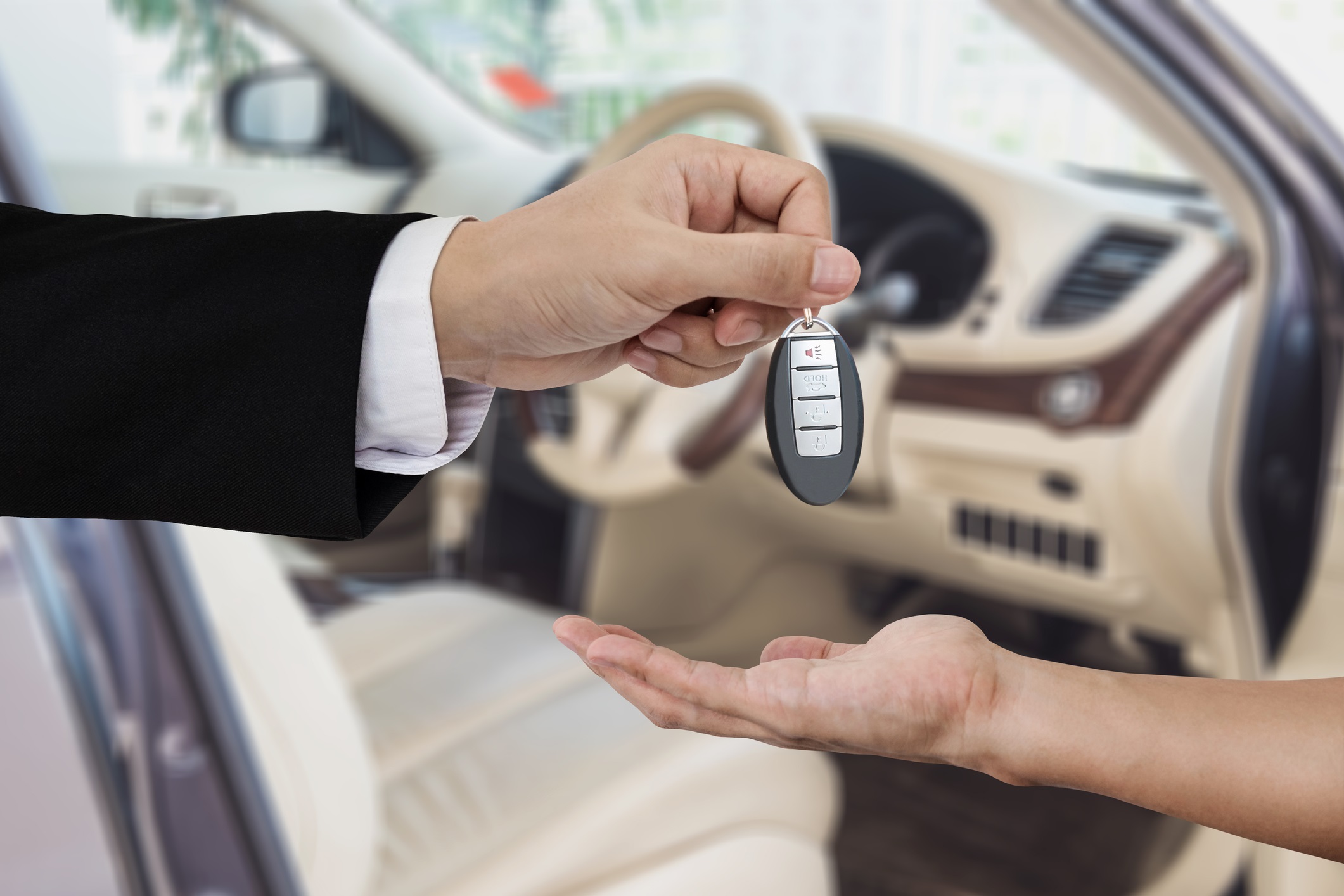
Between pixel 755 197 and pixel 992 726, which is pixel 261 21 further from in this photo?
pixel 992 726

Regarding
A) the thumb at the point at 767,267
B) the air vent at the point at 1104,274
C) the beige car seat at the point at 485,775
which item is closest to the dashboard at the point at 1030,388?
the air vent at the point at 1104,274

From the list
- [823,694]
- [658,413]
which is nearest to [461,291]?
[823,694]

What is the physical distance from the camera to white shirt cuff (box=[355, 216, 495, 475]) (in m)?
0.53

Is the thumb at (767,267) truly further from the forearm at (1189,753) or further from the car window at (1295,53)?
the car window at (1295,53)

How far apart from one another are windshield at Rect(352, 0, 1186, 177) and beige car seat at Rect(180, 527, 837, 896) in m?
0.77

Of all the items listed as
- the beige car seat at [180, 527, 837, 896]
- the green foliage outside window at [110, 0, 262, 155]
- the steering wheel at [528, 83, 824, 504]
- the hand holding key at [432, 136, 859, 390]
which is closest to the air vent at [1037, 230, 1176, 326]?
the steering wheel at [528, 83, 824, 504]

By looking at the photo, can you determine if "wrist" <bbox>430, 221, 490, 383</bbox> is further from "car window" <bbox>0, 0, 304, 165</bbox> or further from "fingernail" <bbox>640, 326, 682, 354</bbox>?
"car window" <bbox>0, 0, 304, 165</bbox>

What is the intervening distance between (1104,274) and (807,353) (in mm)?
870

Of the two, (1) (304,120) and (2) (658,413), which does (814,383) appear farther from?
(1) (304,120)

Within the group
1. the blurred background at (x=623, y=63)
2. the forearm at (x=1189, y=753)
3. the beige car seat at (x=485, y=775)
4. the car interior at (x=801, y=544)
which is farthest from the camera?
the blurred background at (x=623, y=63)

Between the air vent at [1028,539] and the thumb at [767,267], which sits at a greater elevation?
the thumb at [767,267]

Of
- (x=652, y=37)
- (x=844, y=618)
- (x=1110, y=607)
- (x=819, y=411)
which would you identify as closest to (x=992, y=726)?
(x=819, y=411)

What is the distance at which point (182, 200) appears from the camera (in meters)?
1.75

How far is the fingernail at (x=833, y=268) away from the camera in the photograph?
48cm
